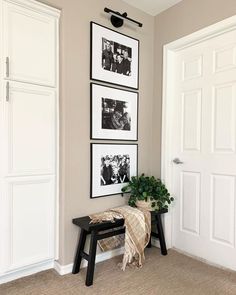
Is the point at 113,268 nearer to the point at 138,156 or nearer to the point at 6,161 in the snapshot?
the point at 138,156

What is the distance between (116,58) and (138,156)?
1060 mm

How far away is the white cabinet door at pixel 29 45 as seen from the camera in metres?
1.86

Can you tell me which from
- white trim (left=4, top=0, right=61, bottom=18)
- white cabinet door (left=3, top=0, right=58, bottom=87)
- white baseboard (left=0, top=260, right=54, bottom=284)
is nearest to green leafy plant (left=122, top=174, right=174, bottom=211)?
white baseboard (left=0, top=260, right=54, bottom=284)

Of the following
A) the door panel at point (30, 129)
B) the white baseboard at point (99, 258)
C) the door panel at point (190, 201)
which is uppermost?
the door panel at point (30, 129)

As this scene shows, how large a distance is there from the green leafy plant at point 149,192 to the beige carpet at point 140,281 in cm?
56

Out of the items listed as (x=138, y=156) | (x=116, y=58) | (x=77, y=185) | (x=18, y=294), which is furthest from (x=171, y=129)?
(x=18, y=294)

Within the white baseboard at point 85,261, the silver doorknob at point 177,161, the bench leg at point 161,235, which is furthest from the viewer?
the silver doorknob at point 177,161

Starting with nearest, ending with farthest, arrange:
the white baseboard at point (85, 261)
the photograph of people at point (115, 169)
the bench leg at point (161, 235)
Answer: the white baseboard at point (85, 261) < the photograph of people at point (115, 169) < the bench leg at point (161, 235)

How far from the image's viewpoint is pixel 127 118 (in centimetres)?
257

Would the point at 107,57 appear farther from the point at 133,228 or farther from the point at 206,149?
the point at 133,228

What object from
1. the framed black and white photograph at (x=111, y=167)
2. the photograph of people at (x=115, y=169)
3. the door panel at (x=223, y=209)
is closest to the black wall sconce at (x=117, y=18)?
the framed black and white photograph at (x=111, y=167)

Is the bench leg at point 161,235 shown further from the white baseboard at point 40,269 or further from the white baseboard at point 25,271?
the white baseboard at point 25,271

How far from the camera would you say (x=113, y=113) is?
2439mm

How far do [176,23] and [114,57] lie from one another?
0.77m
